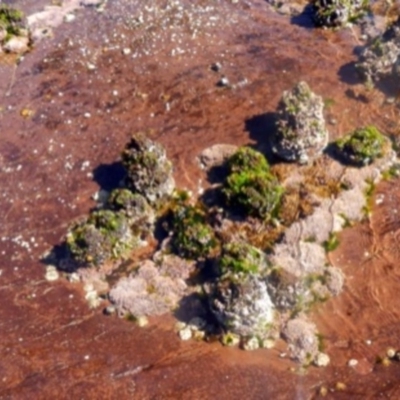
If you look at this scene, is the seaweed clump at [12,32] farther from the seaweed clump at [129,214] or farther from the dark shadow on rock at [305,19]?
the dark shadow on rock at [305,19]

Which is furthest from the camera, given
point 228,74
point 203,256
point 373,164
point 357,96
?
point 228,74

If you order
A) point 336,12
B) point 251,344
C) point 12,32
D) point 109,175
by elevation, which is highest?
point 12,32

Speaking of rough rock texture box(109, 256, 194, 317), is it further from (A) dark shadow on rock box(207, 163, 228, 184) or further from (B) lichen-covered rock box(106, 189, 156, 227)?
(A) dark shadow on rock box(207, 163, 228, 184)

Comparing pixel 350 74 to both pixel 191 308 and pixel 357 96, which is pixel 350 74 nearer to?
pixel 357 96

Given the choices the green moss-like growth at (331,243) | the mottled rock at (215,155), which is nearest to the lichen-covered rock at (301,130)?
the mottled rock at (215,155)

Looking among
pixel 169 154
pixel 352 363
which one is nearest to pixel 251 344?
pixel 352 363

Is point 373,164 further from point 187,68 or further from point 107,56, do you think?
point 107,56

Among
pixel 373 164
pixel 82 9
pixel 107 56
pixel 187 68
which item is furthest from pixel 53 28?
pixel 373 164
